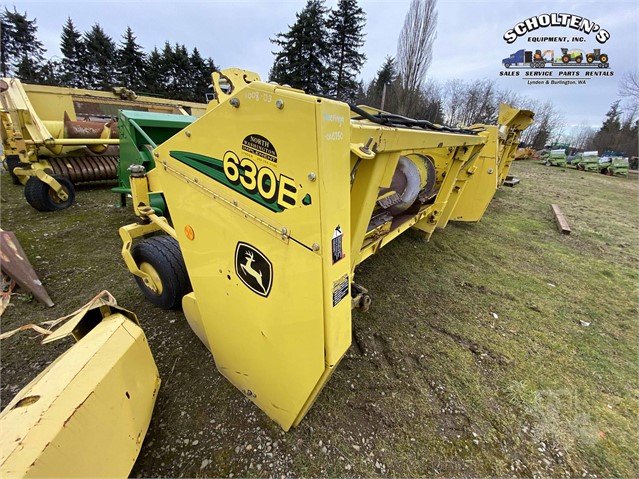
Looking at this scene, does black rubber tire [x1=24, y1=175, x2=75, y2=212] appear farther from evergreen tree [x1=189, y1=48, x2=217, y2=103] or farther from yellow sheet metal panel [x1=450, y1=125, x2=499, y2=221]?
evergreen tree [x1=189, y1=48, x2=217, y2=103]

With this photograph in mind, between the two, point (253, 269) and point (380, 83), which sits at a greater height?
point (380, 83)

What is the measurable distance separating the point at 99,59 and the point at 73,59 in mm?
3410

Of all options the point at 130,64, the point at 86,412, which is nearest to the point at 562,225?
the point at 86,412

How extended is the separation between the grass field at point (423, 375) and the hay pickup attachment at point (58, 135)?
0.68 metres

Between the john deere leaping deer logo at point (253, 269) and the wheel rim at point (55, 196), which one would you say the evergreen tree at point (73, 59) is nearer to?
the wheel rim at point (55, 196)

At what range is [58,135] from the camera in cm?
526

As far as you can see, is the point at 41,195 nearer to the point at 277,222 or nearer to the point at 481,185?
the point at 277,222

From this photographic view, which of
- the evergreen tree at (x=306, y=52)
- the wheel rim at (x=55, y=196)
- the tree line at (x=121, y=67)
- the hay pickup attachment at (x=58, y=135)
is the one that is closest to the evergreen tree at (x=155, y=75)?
the tree line at (x=121, y=67)

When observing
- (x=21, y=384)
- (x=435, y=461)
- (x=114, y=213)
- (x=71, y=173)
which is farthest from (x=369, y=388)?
(x=71, y=173)

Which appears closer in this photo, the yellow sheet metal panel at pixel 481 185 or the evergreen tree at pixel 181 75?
the yellow sheet metal panel at pixel 481 185

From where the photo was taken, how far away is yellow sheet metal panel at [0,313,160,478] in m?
0.94

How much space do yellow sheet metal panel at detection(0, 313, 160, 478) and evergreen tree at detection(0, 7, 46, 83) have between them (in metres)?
39.9

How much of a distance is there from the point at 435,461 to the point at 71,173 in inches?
257

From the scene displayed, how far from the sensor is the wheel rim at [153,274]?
7.35 feet
